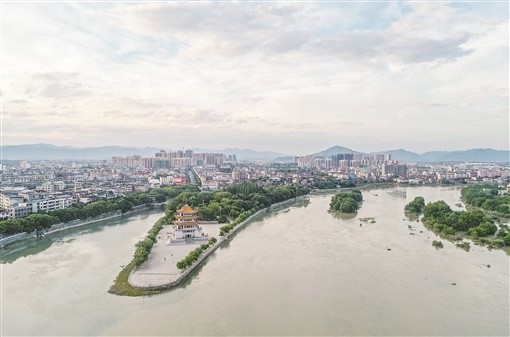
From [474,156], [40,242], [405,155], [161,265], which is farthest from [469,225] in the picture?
[474,156]

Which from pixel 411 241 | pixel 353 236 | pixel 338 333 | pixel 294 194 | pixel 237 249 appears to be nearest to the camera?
pixel 338 333

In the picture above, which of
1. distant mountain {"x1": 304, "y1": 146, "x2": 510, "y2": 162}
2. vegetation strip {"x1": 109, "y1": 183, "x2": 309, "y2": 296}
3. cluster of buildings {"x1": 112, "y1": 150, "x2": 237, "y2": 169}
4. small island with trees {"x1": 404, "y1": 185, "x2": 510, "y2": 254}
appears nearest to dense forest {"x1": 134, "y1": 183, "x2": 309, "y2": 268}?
vegetation strip {"x1": 109, "y1": 183, "x2": 309, "y2": 296}

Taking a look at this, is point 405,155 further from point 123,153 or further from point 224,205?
point 224,205

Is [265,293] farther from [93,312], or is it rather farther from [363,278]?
[93,312]

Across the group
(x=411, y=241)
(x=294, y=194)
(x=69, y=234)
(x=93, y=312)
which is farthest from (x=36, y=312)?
(x=294, y=194)

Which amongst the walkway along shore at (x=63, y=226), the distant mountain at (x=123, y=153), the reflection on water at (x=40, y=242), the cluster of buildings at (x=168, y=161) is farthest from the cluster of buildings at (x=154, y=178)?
the distant mountain at (x=123, y=153)

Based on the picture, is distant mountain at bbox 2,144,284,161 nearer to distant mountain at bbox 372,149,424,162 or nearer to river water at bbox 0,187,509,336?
distant mountain at bbox 372,149,424,162

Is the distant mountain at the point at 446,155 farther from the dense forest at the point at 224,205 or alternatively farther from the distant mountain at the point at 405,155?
the dense forest at the point at 224,205
